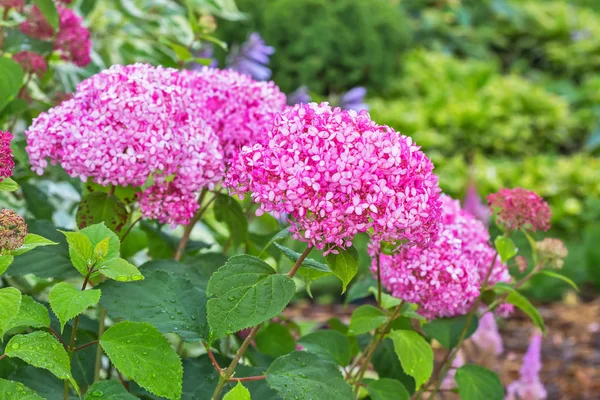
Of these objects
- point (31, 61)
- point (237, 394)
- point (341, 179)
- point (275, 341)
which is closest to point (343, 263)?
point (341, 179)

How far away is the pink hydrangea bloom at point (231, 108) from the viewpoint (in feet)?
5.01

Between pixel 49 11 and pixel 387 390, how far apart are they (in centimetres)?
101

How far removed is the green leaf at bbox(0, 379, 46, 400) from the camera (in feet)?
3.52

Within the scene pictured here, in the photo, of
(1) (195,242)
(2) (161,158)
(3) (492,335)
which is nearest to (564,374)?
(3) (492,335)

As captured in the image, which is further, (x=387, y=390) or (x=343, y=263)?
(x=387, y=390)

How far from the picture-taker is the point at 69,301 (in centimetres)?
112

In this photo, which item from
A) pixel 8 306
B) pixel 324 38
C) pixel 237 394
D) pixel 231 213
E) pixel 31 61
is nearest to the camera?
pixel 8 306

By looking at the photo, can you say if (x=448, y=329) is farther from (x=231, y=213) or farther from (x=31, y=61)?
(x=31, y=61)

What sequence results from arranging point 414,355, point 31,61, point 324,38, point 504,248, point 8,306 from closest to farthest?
point 8,306 → point 414,355 → point 504,248 → point 31,61 → point 324,38

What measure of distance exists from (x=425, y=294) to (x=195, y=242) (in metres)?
0.56

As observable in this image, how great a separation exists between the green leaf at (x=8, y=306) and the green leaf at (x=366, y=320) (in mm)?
607

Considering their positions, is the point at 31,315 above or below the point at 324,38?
above

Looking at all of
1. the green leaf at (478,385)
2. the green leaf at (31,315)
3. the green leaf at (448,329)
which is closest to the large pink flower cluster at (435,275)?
the green leaf at (448,329)

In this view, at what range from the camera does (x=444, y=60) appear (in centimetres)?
792
